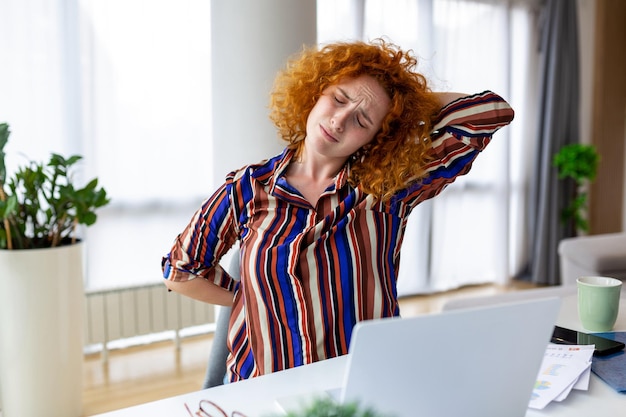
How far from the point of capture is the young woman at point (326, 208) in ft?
4.27

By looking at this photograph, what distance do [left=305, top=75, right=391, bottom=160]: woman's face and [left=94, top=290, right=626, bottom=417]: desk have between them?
0.49 m

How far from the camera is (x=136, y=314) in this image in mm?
3129

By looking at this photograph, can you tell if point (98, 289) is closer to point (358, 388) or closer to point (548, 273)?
point (358, 388)

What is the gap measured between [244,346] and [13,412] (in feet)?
4.72

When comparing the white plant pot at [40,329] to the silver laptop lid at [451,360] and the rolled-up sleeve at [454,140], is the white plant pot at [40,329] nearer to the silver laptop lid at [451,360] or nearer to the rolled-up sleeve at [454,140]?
the rolled-up sleeve at [454,140]

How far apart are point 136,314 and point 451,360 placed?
2.67 m

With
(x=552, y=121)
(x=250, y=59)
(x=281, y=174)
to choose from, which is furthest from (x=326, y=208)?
(x=552, y=121)

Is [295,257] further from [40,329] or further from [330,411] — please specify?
[40,329]

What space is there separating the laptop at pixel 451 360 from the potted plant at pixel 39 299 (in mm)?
1835

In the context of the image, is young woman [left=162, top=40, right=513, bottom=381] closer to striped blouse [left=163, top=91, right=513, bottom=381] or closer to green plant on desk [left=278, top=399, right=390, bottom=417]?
striped blouse [left=163, top=91, right=513, bottom=381]

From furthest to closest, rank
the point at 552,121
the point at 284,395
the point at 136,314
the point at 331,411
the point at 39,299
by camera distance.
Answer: the point at 552,121, the point at 136,314, the point at 39,299, the point at 284,395, the point at 331,411

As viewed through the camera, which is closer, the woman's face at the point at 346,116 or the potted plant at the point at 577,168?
the woman's face at the point at 346,116

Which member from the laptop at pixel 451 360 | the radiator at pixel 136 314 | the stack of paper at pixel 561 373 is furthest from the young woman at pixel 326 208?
the radiator at pixel 136 314

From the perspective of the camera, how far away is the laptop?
668 millimetres
